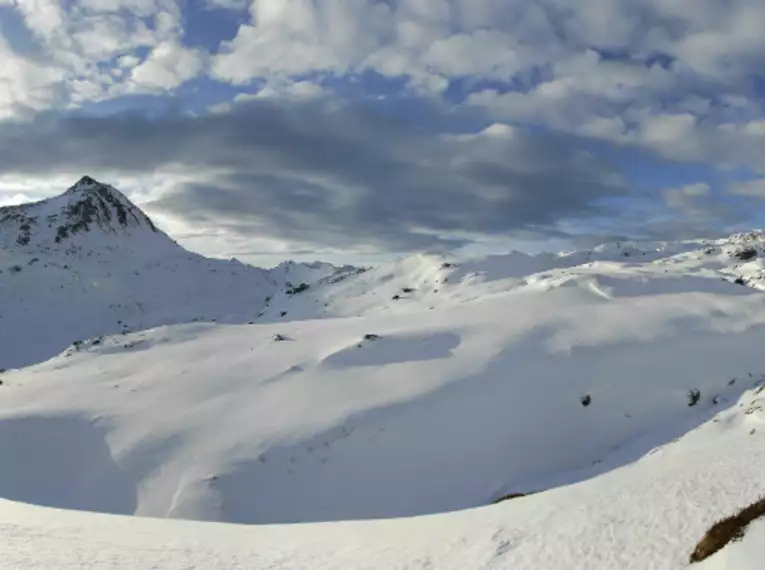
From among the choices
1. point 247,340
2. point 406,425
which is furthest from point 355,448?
point 247,340

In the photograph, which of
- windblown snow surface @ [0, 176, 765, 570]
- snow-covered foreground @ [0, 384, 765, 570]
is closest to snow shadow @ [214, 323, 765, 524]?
windblown snow surface @ [0, 176, 765, 570]

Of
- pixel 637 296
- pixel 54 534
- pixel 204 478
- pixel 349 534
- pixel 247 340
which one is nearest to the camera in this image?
pixel 349 534

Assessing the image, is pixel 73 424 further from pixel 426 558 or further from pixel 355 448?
pixel 426 558

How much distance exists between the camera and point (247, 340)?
5519 centimetres

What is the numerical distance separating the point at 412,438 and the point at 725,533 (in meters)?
22.6

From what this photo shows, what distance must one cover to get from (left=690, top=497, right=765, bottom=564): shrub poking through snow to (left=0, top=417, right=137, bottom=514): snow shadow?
26.2 meters

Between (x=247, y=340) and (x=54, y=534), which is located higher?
(x=247, y=340)

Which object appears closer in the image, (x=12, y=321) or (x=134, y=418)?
(x=134, y=418)

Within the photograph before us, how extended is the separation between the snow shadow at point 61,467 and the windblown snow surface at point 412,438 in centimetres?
13

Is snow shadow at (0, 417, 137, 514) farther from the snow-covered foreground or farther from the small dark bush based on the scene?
the small dark bush

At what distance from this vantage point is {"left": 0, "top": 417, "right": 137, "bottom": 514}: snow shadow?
3484 cm

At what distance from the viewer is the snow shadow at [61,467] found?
34.8 metres

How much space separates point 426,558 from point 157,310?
173m

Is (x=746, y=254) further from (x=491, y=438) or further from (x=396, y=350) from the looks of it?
(x=491, y=438)
